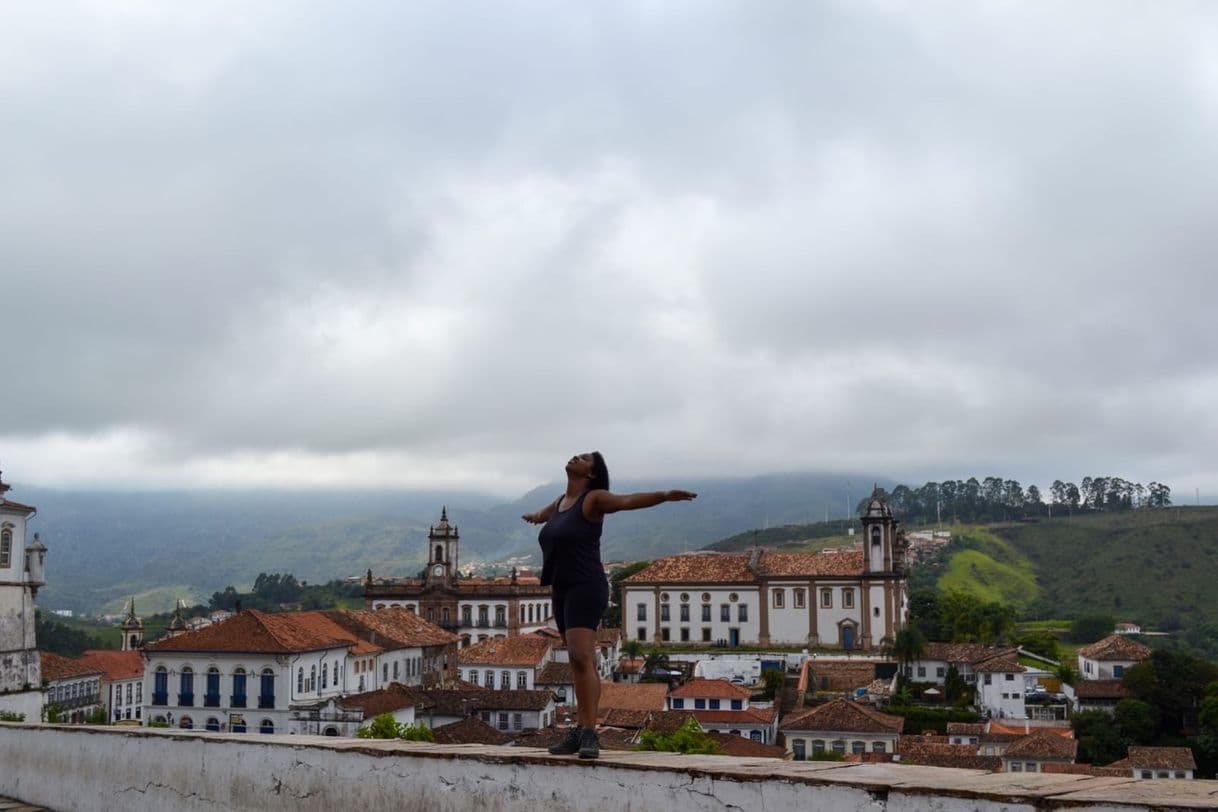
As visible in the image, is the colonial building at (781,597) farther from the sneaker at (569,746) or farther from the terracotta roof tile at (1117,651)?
the sneaker at (569,746)

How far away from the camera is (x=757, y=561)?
220 ft

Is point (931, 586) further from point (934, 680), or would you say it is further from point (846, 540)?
point (934, 680)

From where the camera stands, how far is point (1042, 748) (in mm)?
37500

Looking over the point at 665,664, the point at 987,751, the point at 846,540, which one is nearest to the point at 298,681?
the point at 987,751

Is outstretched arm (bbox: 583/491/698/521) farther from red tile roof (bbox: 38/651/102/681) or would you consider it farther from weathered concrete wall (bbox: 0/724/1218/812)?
red tile roof (bbox: 38/651/102/681)

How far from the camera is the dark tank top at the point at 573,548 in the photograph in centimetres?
504

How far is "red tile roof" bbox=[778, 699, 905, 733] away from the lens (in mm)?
41469

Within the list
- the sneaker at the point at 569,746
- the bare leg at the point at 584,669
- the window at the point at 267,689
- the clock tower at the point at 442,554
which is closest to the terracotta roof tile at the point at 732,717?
the window at the point at 267,689

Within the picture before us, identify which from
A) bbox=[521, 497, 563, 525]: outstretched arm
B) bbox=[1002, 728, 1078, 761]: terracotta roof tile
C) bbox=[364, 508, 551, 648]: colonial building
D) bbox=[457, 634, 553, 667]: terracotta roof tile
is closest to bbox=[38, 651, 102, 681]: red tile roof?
bbox=[364, 508, 551, 648]: colonial building

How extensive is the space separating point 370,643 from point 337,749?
41.3 meters

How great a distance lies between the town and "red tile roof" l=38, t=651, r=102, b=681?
149 millimetres

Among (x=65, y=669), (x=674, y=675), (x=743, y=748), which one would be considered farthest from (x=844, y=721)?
(x=65, y=669)

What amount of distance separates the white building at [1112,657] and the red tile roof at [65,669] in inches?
1864

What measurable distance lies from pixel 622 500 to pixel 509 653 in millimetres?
49664
